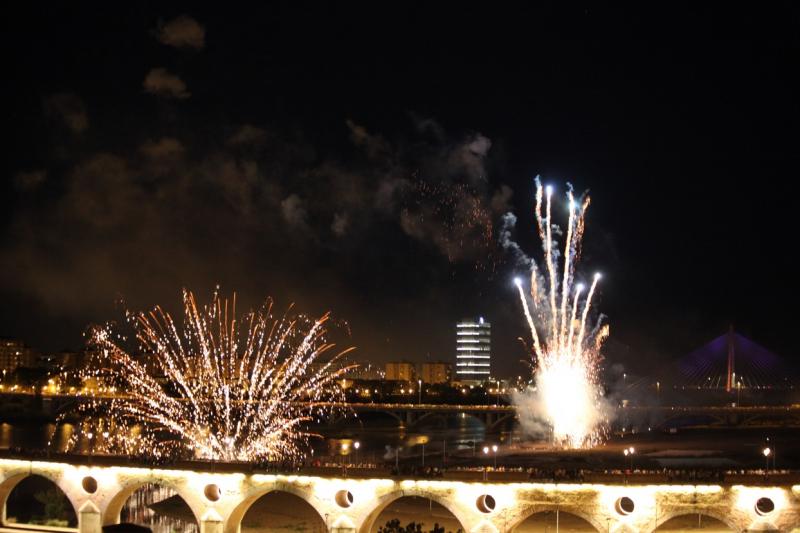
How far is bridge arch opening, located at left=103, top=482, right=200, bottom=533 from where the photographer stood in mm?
32469

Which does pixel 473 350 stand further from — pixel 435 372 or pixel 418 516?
pixel 418 516

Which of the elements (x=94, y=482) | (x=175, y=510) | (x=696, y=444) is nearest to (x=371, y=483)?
(x=94, y=482)

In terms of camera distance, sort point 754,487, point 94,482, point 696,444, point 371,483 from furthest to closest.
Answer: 1. point 696,444
2. point 94,482
3. point 371,483
4. point 754,487

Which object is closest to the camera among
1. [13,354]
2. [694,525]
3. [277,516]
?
[694,525]

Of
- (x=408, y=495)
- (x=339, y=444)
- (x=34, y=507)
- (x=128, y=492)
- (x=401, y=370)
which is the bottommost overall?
(x=34, y=507)

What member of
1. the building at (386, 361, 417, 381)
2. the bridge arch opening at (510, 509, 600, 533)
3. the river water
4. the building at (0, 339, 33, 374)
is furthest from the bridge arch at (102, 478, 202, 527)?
the building at (386, 361, 417, 381)

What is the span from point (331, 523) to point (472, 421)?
6626 centimetres

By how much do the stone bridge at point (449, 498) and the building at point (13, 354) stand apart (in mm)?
118642

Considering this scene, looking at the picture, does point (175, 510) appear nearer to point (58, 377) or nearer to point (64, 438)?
point (64, 438)

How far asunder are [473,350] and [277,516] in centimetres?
12675

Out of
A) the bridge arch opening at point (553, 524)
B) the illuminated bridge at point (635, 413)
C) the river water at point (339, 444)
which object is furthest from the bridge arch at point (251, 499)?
the illuminated bridge at point (635, 413)

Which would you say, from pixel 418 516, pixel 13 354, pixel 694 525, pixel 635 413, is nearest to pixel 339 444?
pixel 635 413

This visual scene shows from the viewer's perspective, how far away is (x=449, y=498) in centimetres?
2891

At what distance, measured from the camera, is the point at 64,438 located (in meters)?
64.5
